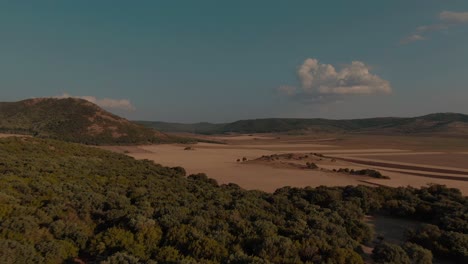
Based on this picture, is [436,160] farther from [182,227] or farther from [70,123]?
[70,123]

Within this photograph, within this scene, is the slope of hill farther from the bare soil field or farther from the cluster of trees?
the cluster of trees

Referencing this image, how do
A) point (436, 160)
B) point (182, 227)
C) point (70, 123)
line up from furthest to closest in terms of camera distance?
point (70, 123), point (436, 160), point (182, 227)

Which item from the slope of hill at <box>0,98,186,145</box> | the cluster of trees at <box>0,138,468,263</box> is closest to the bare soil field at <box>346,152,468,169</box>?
the cluster of trees at <box>0,138,468,263</box>

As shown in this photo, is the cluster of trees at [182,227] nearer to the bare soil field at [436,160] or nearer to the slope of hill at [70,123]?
the bare soil field at [436,160]

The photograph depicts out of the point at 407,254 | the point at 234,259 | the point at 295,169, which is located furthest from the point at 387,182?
the point at 234,259

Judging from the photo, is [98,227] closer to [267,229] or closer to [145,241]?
[145,241]

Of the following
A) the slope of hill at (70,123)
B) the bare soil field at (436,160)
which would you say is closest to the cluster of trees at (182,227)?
the bare soil field at (436,160)

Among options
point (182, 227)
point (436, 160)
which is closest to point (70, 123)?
point (436, 160)
